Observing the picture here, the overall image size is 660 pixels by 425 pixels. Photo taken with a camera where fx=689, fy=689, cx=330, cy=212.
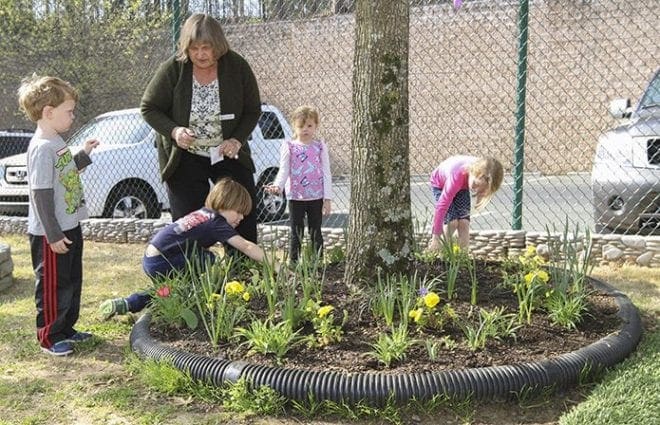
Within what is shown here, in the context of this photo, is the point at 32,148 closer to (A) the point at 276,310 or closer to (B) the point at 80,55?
(A) the point at 276,310

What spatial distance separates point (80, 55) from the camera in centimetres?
1350

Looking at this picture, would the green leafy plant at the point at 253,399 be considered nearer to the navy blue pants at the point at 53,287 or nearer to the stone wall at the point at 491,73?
the navy blue pants at the point at 53,287

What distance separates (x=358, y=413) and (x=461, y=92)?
1467cm

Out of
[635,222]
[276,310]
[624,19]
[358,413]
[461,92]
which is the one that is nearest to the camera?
[358,413]

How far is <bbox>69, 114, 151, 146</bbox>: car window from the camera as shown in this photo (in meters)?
8.57

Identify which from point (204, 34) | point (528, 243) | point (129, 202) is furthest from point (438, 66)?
point (204, 34)

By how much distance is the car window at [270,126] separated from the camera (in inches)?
372

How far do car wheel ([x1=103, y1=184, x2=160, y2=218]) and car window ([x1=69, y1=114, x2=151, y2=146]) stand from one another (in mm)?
611

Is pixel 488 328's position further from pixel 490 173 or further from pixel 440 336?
pixel 490 173

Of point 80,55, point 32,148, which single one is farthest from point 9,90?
point 32,148

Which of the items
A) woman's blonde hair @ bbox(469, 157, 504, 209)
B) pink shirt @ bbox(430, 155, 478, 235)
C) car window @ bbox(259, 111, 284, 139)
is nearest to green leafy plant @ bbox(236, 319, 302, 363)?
pink shirt @ bbox(430, 155, 478, 235)

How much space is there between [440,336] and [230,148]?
1.89m

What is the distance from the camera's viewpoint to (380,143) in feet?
Result: 12.4

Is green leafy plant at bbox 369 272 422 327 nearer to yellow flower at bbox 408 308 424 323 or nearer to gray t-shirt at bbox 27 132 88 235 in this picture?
yellow flower at bbox 408 308 424 323
